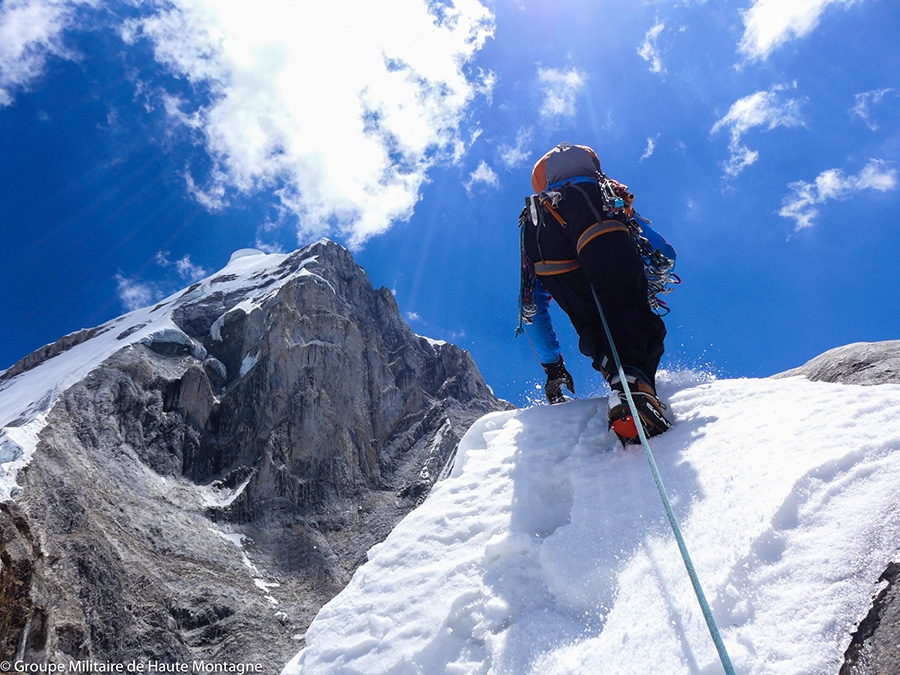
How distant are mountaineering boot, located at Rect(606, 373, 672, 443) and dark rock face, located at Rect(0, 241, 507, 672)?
38.7ft

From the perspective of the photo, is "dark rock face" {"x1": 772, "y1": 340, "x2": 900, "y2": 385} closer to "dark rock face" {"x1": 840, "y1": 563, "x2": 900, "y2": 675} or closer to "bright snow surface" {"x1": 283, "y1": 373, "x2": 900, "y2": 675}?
"bright snow surface" {"x1": 283, "y1": 373, "x2": 900, "y2": 675}

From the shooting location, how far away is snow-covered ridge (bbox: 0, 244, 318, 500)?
86.9ft

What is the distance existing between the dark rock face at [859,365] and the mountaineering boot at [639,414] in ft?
5.31

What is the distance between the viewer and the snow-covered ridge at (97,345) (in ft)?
86.9

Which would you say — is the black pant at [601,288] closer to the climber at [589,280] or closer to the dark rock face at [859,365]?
the climber at [589,280]

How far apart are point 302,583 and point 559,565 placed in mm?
34168

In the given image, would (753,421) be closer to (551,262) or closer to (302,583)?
(551,262)

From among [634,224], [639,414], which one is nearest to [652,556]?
[639,414]

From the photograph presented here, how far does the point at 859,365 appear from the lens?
459cm

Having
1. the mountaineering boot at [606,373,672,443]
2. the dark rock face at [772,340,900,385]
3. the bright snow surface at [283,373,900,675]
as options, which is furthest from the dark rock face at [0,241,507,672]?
the bright snow surface at [283,373,900,675]

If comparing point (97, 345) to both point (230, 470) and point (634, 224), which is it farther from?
point (634, 224)

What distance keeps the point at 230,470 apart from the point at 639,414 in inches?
1576

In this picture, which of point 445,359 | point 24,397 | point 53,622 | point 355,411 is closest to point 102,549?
point 53,622

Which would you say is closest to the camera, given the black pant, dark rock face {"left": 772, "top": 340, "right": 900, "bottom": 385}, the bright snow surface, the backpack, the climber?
the bright snow surface
